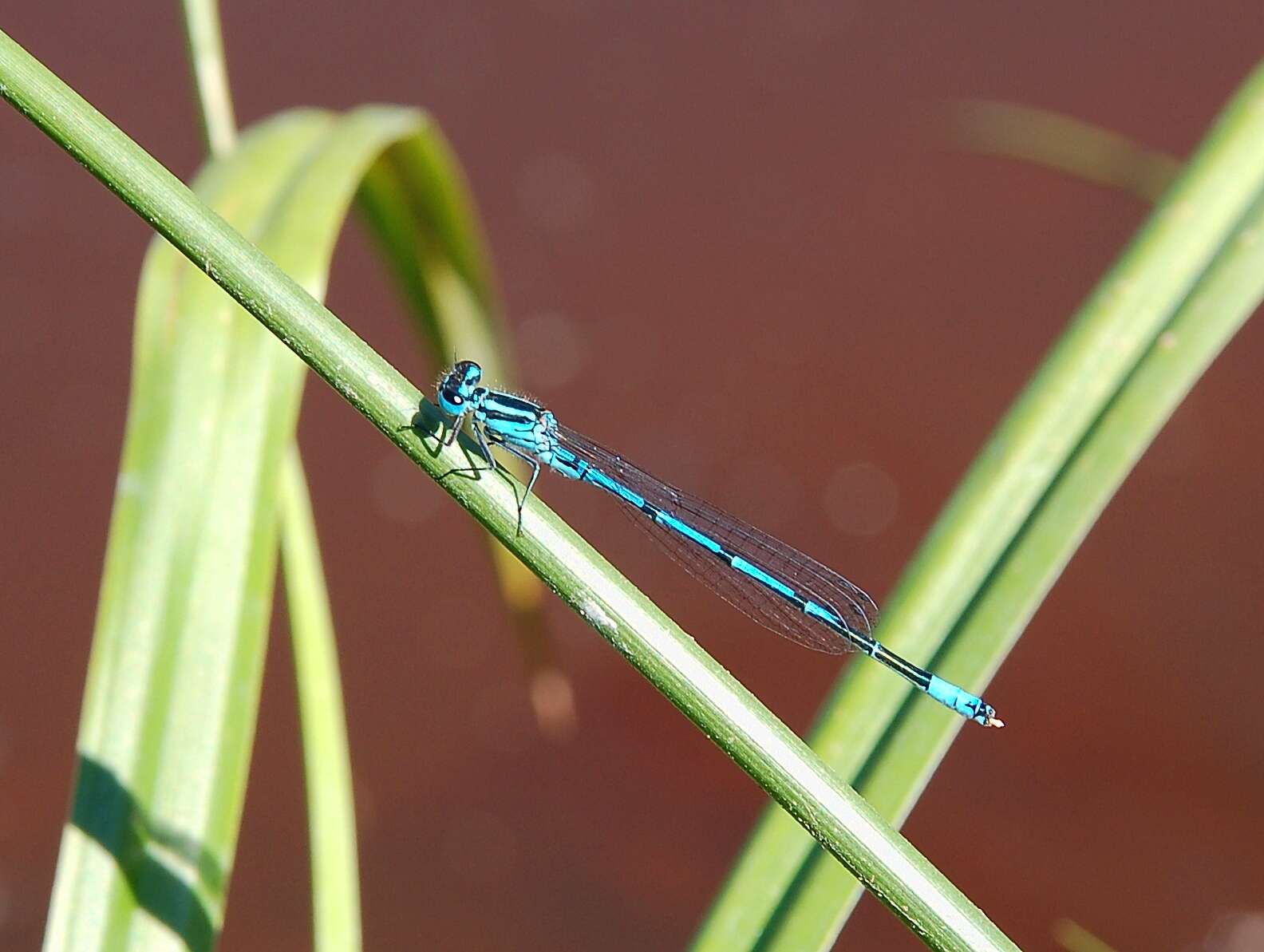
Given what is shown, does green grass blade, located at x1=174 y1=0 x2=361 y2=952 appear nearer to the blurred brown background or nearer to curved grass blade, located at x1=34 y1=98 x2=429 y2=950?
curved grass blade, located at x1=34 y1=98 x2=429 y2=950

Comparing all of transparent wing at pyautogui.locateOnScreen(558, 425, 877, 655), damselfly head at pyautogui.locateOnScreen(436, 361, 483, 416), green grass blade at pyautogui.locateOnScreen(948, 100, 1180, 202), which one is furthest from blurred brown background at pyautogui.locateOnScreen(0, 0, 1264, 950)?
damselfly head at pyautogui.locateOnScreen(436, 361, 483, 416)

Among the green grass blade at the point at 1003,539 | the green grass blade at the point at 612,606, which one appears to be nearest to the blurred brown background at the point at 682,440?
the green grass blade at the point at 1003,539

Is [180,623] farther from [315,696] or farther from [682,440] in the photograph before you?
[682,440]

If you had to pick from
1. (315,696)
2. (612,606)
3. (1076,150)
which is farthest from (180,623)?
(1076,150)

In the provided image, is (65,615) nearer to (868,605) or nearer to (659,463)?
(659,463)

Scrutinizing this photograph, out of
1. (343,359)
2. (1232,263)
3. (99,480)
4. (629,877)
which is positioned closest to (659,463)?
(629,877)

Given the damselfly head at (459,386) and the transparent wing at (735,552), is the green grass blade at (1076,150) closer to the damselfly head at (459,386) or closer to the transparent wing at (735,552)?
the transparent wing at (735,552)
